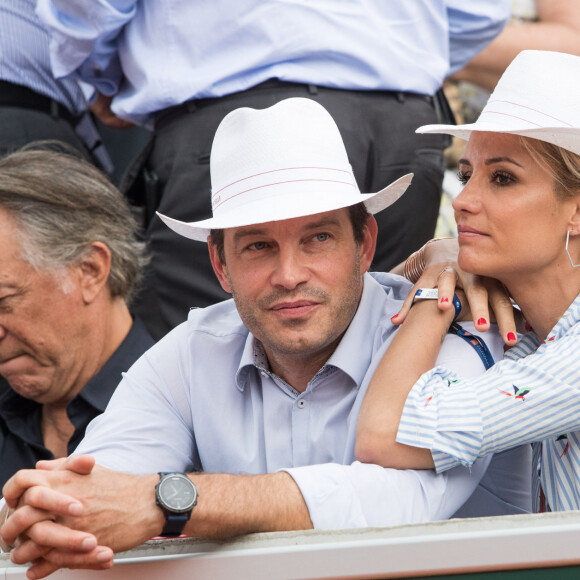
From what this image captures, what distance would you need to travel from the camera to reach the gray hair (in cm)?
304

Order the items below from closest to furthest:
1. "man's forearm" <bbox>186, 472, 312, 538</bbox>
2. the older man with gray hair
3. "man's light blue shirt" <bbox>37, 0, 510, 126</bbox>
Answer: "man's forearm" <bbox>186, 472, 312, 538</bbox>
"man's light blue shirt" <bbox>37, 0, 510, 126</bbox>
the older man with gray hair

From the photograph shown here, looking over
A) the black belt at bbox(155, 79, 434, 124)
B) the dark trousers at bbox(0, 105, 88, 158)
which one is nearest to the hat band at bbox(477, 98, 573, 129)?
the black belt at bbox(155, 79, 434, 124)

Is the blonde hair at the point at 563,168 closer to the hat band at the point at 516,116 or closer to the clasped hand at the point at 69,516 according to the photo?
the hat band at the point at 516,116

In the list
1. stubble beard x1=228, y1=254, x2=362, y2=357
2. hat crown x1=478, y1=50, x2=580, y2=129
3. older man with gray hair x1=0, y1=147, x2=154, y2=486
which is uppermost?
hat crown x1=478, y1=50, x2=580, y2=129

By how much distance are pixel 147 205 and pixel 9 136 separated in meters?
0.56

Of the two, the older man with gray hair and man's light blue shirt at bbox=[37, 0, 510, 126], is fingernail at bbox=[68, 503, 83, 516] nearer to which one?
the older man with gray hair

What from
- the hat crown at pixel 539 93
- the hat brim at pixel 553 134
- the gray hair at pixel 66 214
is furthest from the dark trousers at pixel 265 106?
the hat brim at pixel 553 134

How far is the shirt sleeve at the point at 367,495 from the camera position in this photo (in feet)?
6.24

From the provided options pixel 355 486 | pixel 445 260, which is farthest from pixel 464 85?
pixel 355 486

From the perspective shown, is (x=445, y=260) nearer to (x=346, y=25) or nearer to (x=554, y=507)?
(x=554, y=507)

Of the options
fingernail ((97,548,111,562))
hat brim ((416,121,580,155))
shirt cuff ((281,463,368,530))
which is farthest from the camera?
hat brim ((416,121,580,155))

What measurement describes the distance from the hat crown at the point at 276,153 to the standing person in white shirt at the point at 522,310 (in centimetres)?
26

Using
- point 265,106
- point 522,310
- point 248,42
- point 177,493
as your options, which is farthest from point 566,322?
point 248,42

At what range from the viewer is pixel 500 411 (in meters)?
1.91
